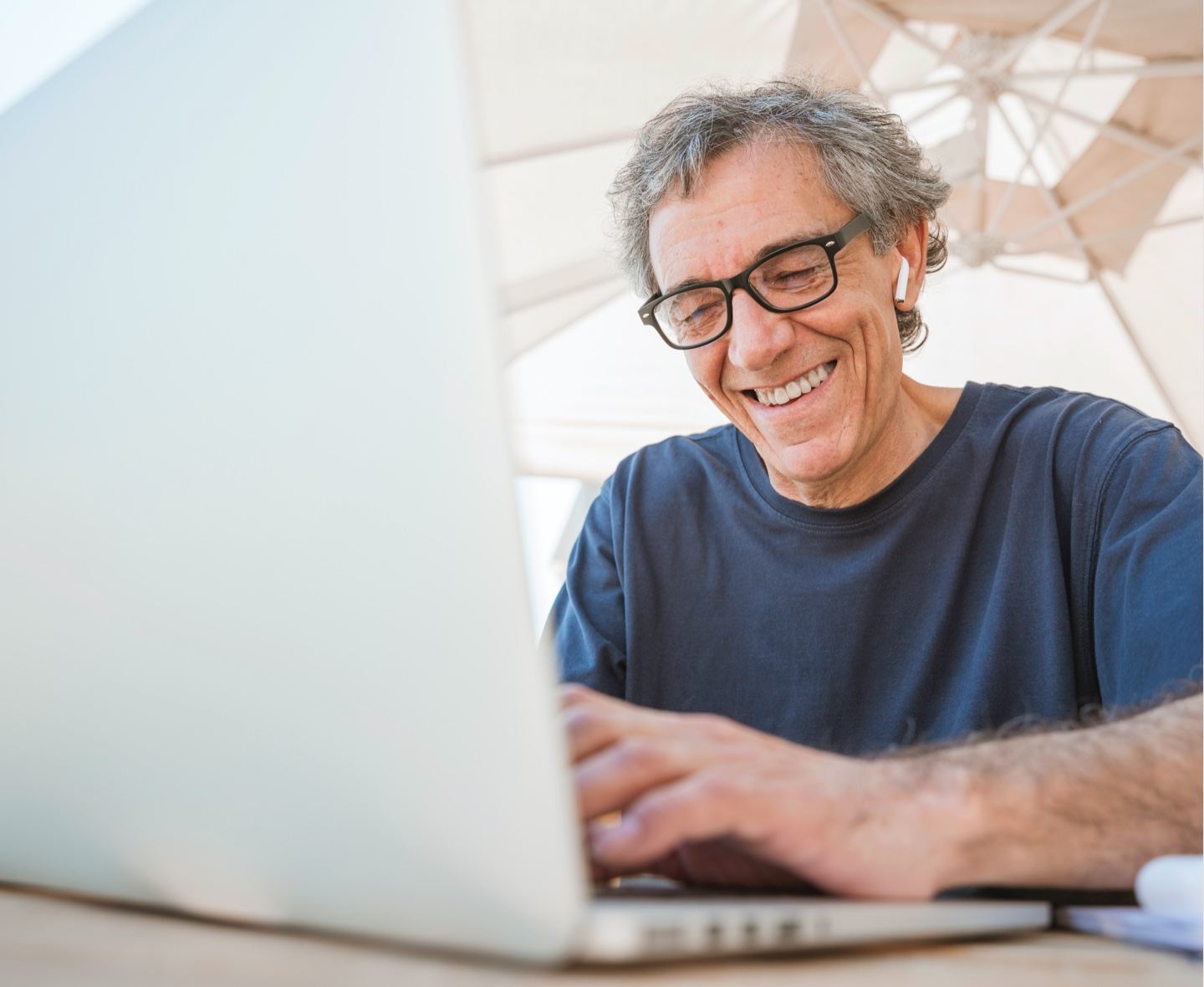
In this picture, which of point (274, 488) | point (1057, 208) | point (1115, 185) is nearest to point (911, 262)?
point (274, 488)

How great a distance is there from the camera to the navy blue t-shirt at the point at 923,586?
113 cm

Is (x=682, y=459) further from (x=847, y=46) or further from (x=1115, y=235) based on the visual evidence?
(x=1115, y=235)

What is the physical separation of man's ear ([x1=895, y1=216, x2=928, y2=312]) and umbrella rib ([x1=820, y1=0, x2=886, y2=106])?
4.70 feet

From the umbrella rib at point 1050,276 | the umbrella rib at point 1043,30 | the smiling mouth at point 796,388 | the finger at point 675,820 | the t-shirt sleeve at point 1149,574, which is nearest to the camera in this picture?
the finger at point 675,820

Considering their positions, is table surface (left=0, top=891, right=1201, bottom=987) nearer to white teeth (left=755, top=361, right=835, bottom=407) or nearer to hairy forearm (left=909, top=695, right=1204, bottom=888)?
hairy forearm (left=909, top=695, right=1204, bottom=888)

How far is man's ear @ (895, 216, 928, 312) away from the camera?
158 centimetres

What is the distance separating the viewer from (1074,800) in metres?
0.63

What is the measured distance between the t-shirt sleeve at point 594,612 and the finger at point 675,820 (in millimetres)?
916

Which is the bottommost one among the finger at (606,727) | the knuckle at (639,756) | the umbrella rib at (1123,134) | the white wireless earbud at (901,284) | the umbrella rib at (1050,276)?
the knuckle at (639,756)

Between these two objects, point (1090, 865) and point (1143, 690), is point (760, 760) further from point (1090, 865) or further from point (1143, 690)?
point (1143, 690)

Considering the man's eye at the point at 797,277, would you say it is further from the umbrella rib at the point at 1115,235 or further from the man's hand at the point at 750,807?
the umbrella rib at the point at 1115,235

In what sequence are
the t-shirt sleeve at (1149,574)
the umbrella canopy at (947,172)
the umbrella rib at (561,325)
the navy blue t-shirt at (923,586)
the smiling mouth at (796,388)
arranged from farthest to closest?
the umbrella rib at (561,325)
the umbrella canopy at (947,172)
the smiling mouth at (796,388)
the navy blue t-shirt at (923,586)
the t-shirt sleeve at (1149,574)

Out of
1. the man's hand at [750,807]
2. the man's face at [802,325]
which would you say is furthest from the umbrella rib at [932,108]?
the man's hand at [750,807]

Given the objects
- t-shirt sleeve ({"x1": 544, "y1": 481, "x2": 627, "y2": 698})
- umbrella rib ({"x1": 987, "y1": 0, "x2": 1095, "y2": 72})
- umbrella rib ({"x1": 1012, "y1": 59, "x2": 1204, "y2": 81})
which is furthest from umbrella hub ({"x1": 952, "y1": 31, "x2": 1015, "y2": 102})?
t-shirt sleeve ({"x1": 544, "y1": 481, "x2": 627, "y2": 698})
